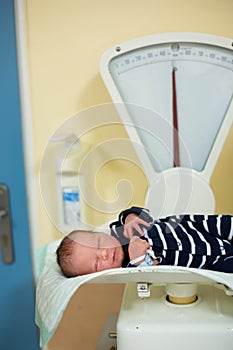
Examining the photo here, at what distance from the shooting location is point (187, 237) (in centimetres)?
110

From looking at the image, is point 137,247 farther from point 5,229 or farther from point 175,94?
point 5,229

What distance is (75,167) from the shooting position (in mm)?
1422

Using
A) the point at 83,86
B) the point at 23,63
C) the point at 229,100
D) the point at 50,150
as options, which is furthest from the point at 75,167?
the point at 229,100

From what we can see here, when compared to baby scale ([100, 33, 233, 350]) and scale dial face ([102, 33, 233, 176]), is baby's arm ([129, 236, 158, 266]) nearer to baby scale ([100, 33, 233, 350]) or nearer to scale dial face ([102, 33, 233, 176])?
baby scale ([100, 33, 233, 350])

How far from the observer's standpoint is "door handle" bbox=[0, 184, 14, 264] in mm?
1545

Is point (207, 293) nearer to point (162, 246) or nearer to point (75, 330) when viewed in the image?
point (162, 246)

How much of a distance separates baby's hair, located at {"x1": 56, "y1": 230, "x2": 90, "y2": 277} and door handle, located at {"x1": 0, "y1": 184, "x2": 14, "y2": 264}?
0.46m

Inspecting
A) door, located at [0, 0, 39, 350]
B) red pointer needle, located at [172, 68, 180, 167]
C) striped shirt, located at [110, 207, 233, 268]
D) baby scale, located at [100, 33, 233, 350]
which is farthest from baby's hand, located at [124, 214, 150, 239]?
door, located at [0, 0, 39, 350]

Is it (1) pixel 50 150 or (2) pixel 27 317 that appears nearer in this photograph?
(1) pixel 50 150

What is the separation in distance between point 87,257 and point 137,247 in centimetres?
12

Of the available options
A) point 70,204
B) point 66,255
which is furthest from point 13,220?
point 66,255

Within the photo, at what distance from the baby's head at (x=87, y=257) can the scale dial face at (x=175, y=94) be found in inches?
10.3

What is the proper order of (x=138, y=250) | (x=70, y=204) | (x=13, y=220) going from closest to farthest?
(x=138, y=250)
(x=70, y=204)
(x=13, y=220)

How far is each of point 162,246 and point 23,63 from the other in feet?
Result: 2.47
